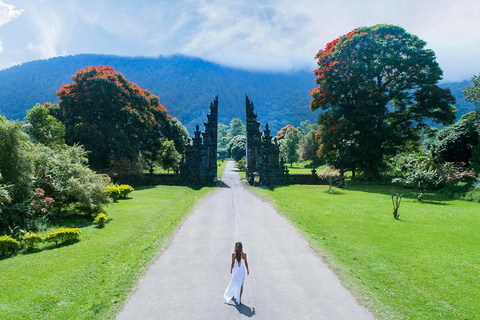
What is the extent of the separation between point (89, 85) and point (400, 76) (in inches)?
1489

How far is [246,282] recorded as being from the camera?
871cm

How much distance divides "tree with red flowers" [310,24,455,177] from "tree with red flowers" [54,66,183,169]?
80.4ft

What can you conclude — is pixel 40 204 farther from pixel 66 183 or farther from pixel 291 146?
pixel 291 146

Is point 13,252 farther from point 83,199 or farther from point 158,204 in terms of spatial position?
point 158,204

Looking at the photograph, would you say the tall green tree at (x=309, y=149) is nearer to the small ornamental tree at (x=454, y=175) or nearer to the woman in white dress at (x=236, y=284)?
the small ornamental tree at (x=454, y=175)

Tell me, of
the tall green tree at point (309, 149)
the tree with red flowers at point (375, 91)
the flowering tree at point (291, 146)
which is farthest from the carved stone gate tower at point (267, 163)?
the flowering tree at point (291, 146)

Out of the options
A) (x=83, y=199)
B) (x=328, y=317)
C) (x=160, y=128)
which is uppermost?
(x=160, y=128)

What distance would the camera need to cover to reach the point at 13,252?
11.2 metres

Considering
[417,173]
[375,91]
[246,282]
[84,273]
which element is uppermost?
[375,91]

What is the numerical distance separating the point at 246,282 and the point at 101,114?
33.0 meters

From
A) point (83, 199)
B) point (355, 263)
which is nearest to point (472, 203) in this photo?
point (355, 263)

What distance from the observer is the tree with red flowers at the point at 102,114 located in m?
31.8

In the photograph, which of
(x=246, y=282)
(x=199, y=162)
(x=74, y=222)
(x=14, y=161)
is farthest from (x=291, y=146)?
(x=246, y=282)

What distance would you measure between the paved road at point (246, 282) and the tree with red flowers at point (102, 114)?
2300cm
